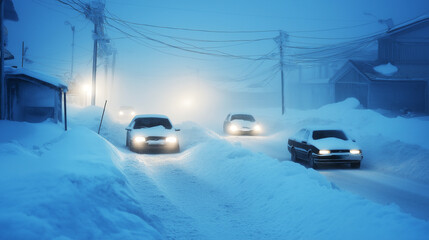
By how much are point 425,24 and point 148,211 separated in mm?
37063

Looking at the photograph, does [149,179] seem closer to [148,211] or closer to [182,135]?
[148,211]

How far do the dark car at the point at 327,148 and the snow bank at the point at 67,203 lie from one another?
24.8 ft

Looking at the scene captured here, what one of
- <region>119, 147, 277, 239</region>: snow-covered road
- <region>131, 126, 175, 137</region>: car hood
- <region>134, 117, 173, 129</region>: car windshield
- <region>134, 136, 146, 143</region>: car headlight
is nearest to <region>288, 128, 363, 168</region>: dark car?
<region>119, 147, 277, 239</region>: snow-covered road

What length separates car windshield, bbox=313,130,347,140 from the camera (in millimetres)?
14328

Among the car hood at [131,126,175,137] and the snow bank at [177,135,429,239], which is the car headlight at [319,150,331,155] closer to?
the snow bank at [177,135,429,239]

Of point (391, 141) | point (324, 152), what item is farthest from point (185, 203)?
point (391, 141)

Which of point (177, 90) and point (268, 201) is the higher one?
point (177, 90)

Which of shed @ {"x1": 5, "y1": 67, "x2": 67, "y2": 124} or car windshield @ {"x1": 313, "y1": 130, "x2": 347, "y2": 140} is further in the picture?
shed @ {"x1": 5, "y1": 67, "x2": 67, "y2": 124}

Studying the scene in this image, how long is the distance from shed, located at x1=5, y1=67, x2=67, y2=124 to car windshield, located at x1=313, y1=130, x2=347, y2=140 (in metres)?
14.8

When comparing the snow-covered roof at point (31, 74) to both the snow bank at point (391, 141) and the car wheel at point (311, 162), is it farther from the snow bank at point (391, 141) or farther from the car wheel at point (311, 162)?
the car wheel at point (311, 162)

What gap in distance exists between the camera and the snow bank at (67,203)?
4.49 meters

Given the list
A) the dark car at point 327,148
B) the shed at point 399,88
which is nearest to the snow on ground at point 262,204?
the dark car at point 327,148

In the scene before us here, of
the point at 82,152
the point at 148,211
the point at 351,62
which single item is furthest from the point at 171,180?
the point at 351,62

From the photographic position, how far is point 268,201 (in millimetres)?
7934
